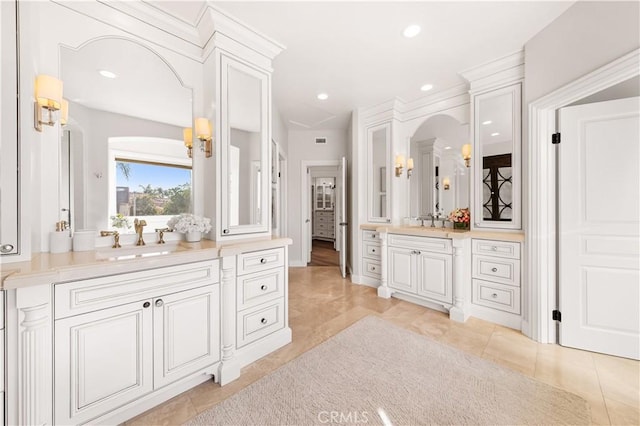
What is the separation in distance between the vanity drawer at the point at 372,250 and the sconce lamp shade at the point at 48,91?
3.50m

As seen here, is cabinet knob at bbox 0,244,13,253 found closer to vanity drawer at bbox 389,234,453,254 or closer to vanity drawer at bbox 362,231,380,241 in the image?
vanity drawer at bbox 389,234,453,254

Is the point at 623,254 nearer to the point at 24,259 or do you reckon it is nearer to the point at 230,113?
the point at 230,113

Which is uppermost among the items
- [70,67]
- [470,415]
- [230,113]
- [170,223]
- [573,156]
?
[70,67]

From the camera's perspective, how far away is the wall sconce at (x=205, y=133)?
6.36ft

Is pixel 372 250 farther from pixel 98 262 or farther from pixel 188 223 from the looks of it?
pixel 98 262

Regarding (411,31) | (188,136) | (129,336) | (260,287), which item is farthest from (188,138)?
(411,31)

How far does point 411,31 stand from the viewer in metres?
2.21

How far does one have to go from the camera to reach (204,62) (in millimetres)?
2145

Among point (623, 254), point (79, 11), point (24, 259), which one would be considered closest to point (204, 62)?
point (79, 11)

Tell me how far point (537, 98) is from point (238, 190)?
2.82m

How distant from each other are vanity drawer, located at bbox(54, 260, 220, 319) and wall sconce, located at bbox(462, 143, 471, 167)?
3031mm

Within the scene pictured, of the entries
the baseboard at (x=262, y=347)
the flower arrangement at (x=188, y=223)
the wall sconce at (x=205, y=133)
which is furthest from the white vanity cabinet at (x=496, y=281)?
the wall sconce at (x=205, y=133)

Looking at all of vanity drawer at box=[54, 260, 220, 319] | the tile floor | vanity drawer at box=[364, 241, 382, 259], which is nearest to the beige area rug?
the tile floor

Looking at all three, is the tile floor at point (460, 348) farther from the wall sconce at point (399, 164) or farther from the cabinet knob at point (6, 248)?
the wall sconce at point (399, 164)
